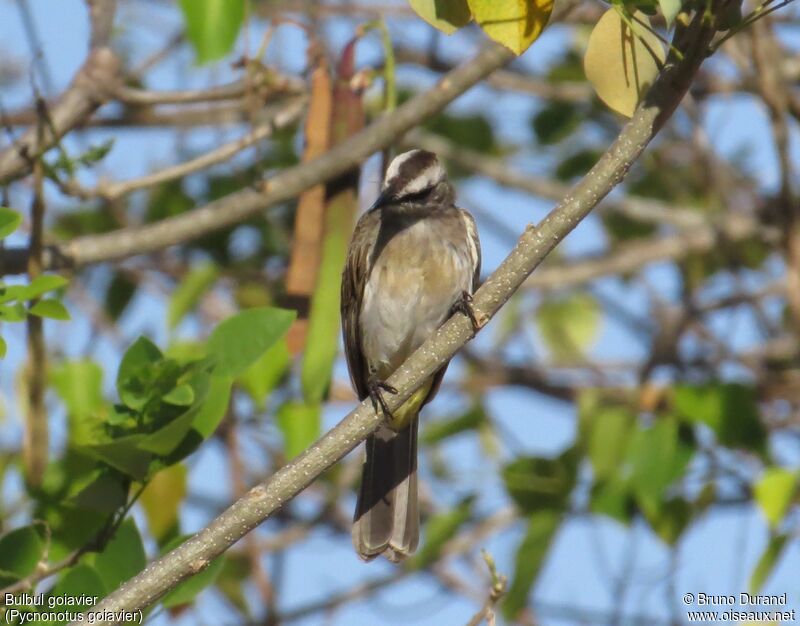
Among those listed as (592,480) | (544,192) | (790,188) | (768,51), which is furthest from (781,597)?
(544,192)

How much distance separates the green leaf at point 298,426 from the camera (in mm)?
3514

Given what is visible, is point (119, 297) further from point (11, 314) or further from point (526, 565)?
point (11, 314)

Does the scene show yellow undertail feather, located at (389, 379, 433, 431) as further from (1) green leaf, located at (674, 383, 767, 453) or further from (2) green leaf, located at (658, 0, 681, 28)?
(2) green leaf, located at (658, 0, 681, 28)

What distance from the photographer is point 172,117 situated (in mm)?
4969

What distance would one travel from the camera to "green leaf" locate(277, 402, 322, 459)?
3514 mm

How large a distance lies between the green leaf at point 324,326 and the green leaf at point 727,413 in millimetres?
1399

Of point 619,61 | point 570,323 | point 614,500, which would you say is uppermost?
point 619,61

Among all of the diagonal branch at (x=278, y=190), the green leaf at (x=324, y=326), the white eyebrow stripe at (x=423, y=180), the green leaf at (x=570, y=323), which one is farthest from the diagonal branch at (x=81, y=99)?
the green leaf at (x=570, y=323)

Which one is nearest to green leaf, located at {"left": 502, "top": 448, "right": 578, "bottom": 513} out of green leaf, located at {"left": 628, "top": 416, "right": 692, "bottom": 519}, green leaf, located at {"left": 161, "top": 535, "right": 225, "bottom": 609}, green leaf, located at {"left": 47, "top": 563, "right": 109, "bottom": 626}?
green leaf, located at {"left": 628, "top": 416, "right": 692, "bottom": 519}

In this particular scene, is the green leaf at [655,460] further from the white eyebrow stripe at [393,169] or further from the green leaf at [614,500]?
the white eyebrow stripe at [393,169]

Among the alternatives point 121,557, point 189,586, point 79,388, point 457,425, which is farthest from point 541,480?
point 121,557

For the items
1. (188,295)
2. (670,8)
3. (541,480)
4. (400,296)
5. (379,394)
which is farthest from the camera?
(188,295)

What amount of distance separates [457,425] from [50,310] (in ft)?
7.89

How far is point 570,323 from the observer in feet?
20.5
